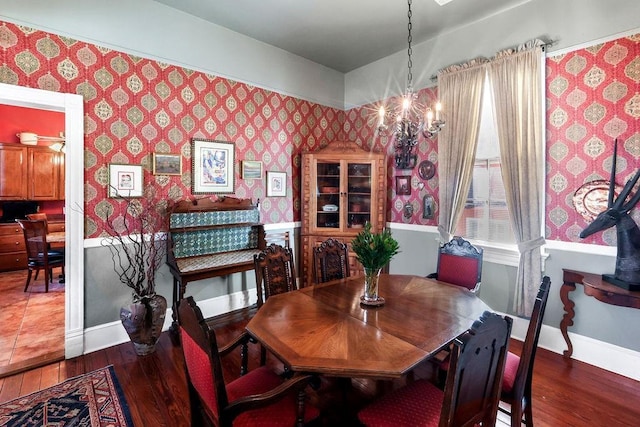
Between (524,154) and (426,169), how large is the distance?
113cm

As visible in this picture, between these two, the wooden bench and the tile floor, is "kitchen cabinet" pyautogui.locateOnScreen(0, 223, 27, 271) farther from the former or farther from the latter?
the wooden bench

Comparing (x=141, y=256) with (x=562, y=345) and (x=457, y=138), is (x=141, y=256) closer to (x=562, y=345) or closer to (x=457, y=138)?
(x=457, y=138)

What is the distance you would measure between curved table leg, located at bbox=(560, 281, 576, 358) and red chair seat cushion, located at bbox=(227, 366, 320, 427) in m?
2.53

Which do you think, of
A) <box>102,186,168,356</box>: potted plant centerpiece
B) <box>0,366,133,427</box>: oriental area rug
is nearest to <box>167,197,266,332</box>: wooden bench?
<box>102,186,168,356</box>: potted plant centerpiece

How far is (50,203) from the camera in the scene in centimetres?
611

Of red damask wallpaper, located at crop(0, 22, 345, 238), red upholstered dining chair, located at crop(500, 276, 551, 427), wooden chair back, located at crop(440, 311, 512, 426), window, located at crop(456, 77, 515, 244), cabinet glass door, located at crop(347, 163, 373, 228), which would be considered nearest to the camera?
wooden chair back, located at crop(440, 311, 512, 426)

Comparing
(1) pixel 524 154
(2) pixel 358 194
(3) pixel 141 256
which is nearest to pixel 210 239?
(3) pixel 141 256

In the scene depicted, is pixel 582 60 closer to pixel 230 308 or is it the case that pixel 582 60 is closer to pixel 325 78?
pixel 325 78

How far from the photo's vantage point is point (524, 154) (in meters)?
3.07

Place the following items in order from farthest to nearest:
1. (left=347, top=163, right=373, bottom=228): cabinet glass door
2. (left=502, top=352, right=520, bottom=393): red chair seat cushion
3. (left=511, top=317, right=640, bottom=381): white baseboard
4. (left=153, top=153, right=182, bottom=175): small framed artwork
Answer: (left=347, top=163, right=373, bottom=228): cabinet glass door, (left=153, top=153, right=182, bottom=175): small framed artwork, (left=511, top=317, right=640, bottom=381): white baseboard, (left=502, top=352, right=520, bottom=393): red chair seat cushion

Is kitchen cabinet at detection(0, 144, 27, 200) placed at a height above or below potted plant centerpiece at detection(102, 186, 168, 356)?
above

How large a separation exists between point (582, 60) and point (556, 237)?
5.25 ft

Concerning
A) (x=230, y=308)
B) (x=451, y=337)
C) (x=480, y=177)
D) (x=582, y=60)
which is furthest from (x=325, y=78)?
(x=451, y=337)

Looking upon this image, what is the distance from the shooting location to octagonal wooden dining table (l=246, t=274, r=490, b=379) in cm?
138
